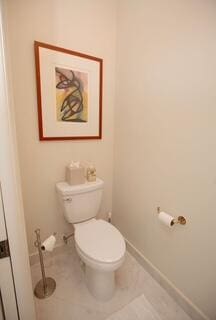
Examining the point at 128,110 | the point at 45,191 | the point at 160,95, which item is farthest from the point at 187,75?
the point at 45,191

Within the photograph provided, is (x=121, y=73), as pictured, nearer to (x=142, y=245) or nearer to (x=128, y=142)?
(x=128, y=142)

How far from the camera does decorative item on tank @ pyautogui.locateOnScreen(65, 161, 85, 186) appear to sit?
4.83 ft

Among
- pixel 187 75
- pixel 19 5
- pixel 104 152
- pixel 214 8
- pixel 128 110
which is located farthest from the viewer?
pixel 104 152

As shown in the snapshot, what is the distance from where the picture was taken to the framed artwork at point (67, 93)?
133cm

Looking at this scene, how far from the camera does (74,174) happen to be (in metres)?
1.48

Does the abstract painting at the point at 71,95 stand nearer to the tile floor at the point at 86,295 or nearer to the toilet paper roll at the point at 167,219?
the toilet paper roll at the point at 167,219

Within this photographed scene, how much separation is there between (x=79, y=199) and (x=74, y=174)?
223 millimetres

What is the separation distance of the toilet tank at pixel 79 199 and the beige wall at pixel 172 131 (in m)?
0.37

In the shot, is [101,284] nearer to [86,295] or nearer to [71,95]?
[86,295]

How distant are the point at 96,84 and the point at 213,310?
193 cm

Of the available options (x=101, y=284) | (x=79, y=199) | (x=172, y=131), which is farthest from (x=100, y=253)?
(x=172, y=131)

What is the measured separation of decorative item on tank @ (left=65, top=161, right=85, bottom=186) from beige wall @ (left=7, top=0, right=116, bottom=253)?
11 centimetres

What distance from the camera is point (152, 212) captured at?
57.2 inches

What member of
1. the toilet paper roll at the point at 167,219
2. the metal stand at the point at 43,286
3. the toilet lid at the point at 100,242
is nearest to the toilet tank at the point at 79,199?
the toilet lid at the point at 100,242
